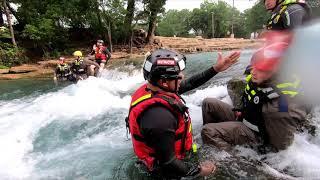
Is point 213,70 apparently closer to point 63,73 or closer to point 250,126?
point 250,126

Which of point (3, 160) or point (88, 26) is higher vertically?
point (88, 26)

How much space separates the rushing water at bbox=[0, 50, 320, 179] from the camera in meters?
3.89

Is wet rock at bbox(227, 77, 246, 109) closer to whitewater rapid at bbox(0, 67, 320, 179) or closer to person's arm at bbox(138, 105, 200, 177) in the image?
whitewater rapid at bbox(0, 67, 320, 179)

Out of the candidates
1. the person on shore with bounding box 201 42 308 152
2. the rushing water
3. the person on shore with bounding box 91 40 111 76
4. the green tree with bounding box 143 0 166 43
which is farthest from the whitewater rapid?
the green tree with bounding box 143 0 166 43

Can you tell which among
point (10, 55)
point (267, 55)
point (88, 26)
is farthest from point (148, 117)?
point (88, 26)

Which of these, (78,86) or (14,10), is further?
(14,10)

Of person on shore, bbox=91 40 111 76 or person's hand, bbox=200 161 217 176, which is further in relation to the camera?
person on shore, bbox=91 40 111 76

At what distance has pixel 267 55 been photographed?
141 inches

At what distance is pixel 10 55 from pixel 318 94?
855 inches

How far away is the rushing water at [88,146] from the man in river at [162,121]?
0.75m

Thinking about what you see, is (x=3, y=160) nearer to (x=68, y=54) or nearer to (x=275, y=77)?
(x=275, y=77)

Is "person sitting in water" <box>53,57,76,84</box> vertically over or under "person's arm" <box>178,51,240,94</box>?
under

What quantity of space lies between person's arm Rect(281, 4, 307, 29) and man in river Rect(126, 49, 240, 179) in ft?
6.34

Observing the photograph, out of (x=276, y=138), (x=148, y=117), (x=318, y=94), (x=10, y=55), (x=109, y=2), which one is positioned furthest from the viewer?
(x=109, y=2)
